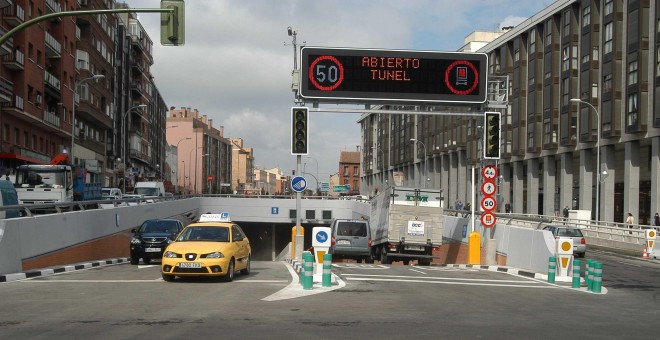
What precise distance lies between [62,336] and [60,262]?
13774 mm

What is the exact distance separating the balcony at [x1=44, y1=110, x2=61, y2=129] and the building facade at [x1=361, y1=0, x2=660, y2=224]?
1272 inches

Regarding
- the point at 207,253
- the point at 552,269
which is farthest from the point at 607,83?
the point at 207,253

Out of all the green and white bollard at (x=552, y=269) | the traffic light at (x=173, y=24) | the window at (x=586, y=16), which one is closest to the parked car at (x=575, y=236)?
the green and white bollard at (x=552, y=269)

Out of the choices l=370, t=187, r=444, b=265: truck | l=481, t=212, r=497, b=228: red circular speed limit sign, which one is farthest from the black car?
l=481, t=212, r=497, b=228: red circular speed limit sign

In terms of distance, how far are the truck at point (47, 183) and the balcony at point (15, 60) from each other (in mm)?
10625

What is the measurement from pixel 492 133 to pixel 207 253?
41.9 feet

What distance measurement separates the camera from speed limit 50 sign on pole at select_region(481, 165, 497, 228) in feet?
84.6

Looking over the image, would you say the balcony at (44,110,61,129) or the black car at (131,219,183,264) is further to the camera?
the balcony at (44,110,61,129)

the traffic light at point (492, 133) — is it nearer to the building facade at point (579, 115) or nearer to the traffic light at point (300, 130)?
the traffic light at point (300, 130)

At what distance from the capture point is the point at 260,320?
10.9 meters

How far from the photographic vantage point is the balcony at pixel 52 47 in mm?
53925

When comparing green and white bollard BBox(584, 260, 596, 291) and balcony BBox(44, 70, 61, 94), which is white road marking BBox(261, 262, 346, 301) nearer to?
green and white bollard BBox(584, 260, 596, 291)

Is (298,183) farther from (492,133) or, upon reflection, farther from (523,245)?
(523,245)

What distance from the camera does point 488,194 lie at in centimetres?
2605
